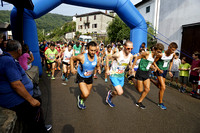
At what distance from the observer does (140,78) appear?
416 cm

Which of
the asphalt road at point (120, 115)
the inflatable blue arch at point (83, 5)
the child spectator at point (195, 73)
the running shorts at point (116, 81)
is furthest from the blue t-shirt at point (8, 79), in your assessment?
the child spectator at point (195, 73)

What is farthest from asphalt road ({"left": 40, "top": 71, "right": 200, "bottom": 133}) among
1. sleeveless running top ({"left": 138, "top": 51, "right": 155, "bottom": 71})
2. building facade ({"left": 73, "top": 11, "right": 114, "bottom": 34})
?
building facade ({"left": 73, "top": 11, "right": 114, "bottom": 34})

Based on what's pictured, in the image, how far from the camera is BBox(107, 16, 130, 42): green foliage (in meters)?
20.7

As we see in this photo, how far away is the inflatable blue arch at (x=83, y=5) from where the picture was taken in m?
6.16

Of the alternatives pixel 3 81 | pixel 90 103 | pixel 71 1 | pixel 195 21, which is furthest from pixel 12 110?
pixel 195 21

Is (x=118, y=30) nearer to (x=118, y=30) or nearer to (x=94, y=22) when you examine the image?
(x=118, y=30)

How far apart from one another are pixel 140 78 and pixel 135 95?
1373mm

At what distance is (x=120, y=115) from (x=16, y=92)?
8.74ft

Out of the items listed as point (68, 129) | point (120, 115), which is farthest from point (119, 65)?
point (68, 129)

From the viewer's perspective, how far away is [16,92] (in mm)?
1981

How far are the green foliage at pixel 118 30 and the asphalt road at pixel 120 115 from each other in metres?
16.6

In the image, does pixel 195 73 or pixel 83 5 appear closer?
pixel 195 73

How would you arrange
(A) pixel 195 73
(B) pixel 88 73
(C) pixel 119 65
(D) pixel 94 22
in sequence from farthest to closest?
(D) pixel 94 22 → (A) pixel 195 73 → (C) pixel 119 65 → (B) pixel 88 73

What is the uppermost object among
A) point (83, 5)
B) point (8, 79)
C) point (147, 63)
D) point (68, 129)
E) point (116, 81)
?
point (83, 5)
